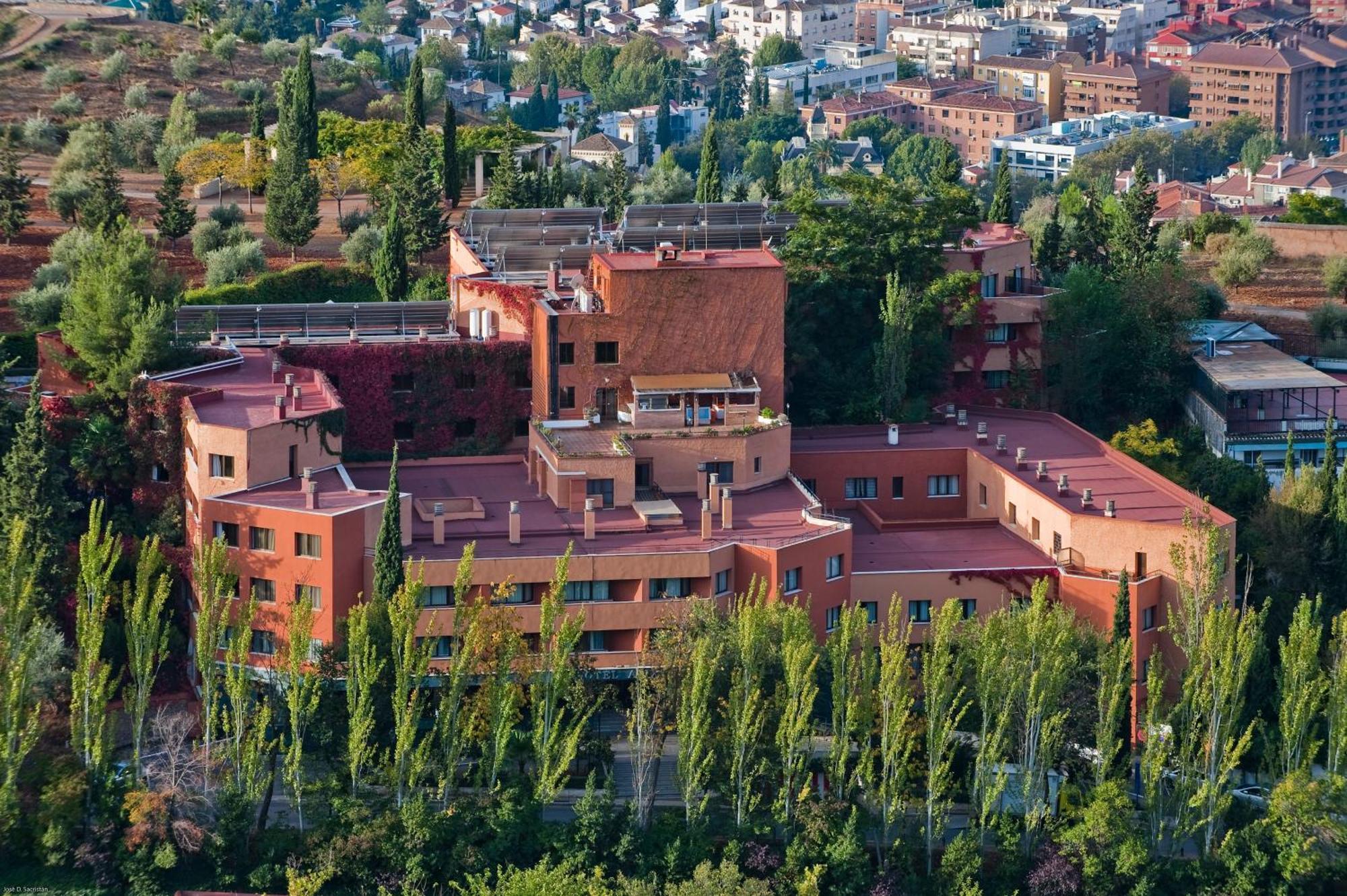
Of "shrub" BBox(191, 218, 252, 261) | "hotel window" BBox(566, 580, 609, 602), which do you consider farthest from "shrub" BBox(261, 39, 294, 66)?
"hotel window" BBox(566, 580, 609, 602)

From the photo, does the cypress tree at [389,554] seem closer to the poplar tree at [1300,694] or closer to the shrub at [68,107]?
the poplar tree at [1300,694]

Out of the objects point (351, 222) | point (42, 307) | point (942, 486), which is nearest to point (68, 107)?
point (351, 222)

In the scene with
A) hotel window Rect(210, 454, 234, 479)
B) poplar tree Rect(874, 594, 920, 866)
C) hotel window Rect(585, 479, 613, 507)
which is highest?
hotel window Rect(210, 454, 234, 479)

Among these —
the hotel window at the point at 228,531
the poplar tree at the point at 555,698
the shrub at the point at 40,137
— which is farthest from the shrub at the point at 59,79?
the poplar tree at the point at 555,698

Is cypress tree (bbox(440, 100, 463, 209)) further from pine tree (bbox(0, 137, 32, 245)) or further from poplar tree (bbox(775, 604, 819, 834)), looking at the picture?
poplar tree (bbox(775, 604, 819, 834))

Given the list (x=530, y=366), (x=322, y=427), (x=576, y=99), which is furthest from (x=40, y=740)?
(x=576, y=99)

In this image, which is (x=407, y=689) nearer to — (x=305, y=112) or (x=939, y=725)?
(x=939, y=725)
